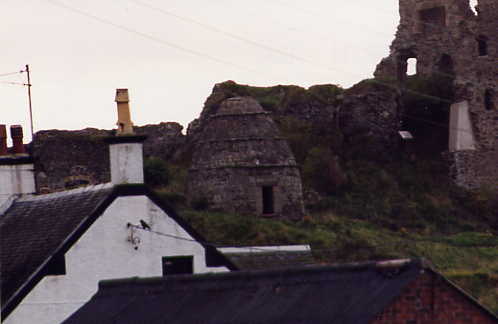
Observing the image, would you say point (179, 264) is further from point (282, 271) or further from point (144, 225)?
point (282, 271)

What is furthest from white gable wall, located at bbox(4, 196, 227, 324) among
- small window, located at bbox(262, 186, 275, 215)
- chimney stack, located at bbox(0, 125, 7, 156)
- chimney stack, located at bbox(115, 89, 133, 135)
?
small window, located at bbox(262, 186, 275, 215)

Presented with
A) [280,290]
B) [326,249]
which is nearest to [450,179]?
[326,249]

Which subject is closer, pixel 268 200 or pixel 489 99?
pixel 268 200

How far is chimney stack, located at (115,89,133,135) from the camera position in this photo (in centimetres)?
3097

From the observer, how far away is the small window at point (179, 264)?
2955 cm

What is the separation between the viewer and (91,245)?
2875 centimetres

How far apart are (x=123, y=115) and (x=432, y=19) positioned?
110 feet

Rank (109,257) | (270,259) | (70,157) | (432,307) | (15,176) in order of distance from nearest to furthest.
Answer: (432,307)
(109,257)
(15,176)
(270,259)
(70,157)

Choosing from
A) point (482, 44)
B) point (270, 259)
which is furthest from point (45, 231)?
point (482, 44)

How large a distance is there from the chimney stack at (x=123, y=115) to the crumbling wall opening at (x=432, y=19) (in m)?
32.2

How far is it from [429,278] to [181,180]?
34317mm

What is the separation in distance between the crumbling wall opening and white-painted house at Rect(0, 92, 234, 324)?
33.5m

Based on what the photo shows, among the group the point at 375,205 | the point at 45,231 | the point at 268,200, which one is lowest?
the point at 375,205

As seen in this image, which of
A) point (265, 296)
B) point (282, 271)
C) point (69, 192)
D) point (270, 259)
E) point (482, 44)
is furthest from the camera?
point (482, 44)
